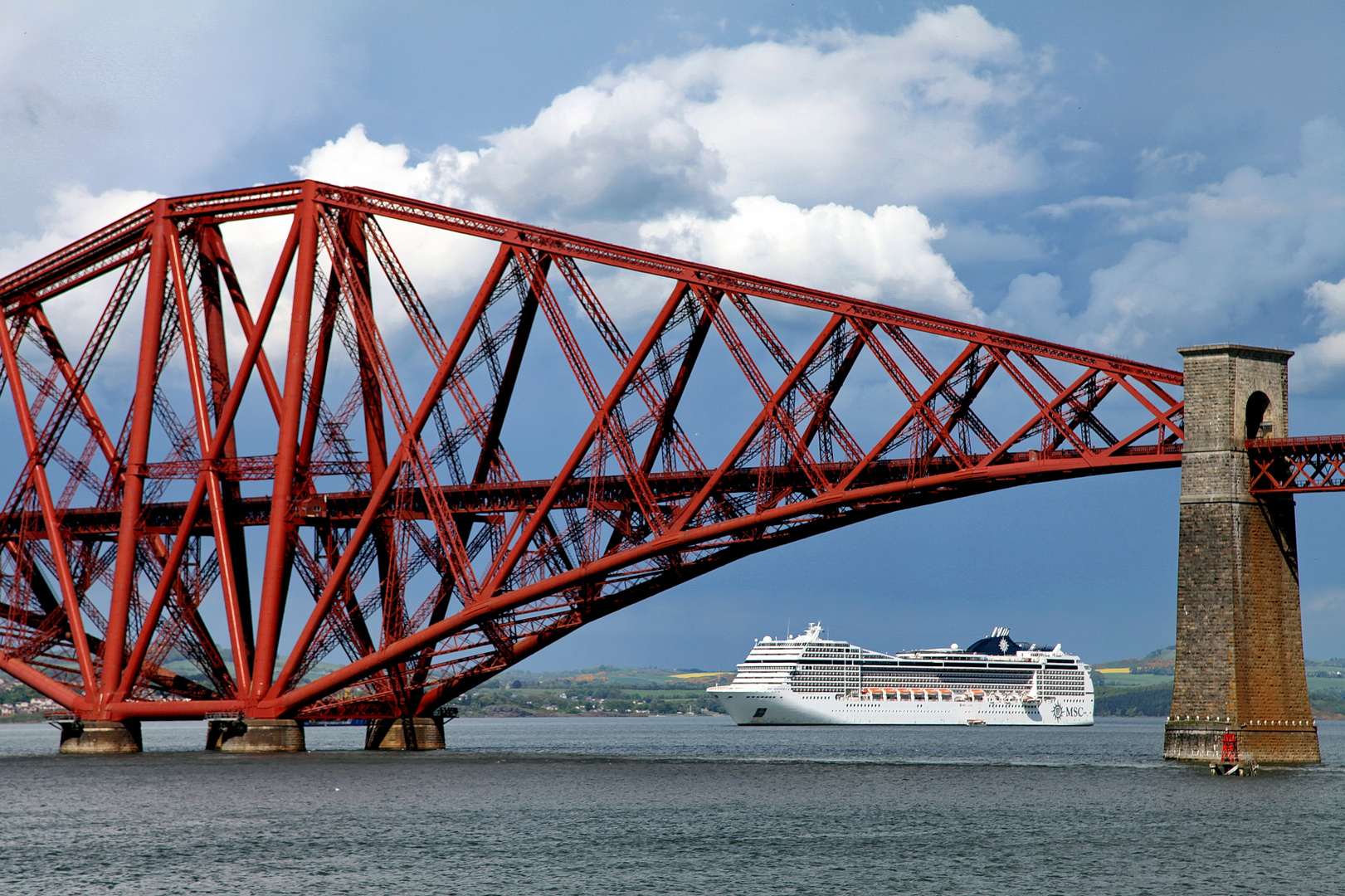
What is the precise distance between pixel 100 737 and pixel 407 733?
11921 mm

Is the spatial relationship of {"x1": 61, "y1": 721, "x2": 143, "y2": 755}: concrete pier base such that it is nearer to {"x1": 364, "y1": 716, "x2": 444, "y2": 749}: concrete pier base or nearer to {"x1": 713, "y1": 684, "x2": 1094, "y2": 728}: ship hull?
{"x1": 364, "y1": 716, "x2": 444, "y2": 749}: concrete pier base

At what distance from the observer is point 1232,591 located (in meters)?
46.6

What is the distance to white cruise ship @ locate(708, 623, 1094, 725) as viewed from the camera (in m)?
144

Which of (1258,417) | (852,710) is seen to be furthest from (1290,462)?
(852,710)

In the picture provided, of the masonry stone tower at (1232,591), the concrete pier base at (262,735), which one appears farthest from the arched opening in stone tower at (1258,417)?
the concrete pier base at (262,735)

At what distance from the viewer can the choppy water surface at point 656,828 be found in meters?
31.8

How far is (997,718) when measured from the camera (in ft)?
522

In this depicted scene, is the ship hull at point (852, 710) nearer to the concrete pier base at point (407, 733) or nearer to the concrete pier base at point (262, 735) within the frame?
the concrete pier base at point (407, 733)

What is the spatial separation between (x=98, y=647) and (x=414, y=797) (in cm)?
2562

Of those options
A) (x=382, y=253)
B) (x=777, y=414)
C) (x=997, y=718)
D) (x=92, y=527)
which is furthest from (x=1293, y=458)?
(x=997, y=718)

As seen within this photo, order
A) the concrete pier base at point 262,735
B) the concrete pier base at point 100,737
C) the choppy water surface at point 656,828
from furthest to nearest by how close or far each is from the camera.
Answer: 1. the concrete pier base at point 100,737
2. the concrete pier base at point 262,735
3. the choppy water surface at point 656,828

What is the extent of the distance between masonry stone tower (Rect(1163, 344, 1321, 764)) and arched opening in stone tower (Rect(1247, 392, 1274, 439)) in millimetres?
218

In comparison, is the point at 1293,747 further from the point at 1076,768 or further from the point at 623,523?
the point at 623,523

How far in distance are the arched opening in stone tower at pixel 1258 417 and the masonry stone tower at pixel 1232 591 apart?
22 centimetres
